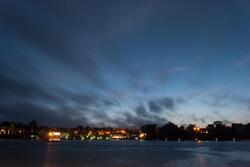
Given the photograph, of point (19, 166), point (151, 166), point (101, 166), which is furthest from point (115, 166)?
point (19, 166)

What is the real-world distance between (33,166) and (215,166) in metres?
34.6

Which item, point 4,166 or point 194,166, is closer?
point 4,166

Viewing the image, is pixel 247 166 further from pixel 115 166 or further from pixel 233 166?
pixel 115 166

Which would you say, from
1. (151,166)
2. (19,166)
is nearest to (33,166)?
(19,166)

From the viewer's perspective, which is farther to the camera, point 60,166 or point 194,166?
point 194,166

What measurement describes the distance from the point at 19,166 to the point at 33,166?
8.98 ft

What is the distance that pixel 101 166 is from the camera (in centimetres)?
7106

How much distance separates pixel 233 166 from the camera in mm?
72688

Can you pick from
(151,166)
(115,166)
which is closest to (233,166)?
(151,166)

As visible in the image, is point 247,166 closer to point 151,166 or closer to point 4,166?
point 151,166

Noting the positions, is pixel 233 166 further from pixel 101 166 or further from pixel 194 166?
pixel 101 166

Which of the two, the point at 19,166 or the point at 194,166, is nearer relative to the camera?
the point at 19,166

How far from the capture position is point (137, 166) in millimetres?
70375

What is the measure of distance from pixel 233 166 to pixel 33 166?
125 feet
